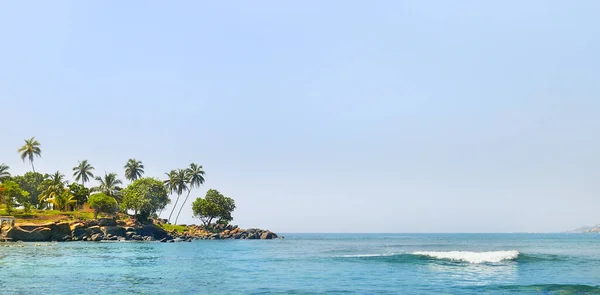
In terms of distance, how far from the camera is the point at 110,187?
131 meters

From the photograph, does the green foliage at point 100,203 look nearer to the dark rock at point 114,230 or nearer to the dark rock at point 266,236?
the dark rock at point 114,230

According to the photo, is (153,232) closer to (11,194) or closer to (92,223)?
(92,223)

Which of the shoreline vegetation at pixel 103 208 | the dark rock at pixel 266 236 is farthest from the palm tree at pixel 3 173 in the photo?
the dark rock at pixel 266 236

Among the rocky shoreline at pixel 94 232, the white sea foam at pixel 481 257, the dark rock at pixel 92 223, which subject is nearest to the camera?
the white sea foam at pixel 481 257

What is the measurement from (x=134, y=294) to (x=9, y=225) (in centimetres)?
8173

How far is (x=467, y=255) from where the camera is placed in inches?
1975

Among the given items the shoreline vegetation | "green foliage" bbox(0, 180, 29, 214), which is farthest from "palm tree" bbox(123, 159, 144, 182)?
"green foliage" bbox(0, 180, 29, 214)

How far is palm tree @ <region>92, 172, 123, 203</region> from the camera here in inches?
5113

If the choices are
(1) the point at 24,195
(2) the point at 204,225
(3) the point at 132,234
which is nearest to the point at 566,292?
(3) the point at 132,234

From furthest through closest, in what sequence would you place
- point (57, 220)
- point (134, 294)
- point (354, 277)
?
point (57, 220) < point (354, 277) < point (134, 294)

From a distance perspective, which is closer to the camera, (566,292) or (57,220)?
(566,292)

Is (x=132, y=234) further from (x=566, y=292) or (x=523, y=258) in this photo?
(x=566, y=292)

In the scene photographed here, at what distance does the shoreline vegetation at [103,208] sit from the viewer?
95812 millimetres

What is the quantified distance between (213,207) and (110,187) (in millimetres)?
30977
